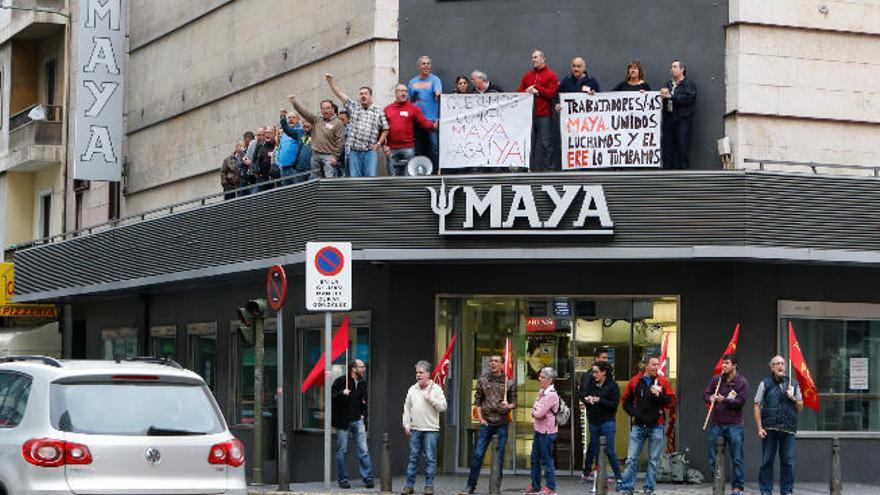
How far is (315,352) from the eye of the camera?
1047 inches

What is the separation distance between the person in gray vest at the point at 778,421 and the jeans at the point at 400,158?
20.8ft

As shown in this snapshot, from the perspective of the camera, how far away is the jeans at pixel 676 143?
23062 mm

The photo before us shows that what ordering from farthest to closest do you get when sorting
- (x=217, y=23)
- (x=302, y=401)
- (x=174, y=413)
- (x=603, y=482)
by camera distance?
(x=217, y=23), (x=302, y=401), (x=603, y=482), (x=174, y=413)

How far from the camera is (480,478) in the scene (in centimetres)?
2358

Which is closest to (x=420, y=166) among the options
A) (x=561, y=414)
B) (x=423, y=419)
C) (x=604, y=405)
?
(x=423, y=419)

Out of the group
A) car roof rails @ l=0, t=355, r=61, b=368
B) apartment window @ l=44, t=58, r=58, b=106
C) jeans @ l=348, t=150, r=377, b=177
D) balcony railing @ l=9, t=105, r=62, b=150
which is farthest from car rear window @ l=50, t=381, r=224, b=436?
apartment window @ l=44, t=58, r=58, b=106

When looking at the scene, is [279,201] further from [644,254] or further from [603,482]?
[603,482]

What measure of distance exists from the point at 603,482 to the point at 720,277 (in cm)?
454

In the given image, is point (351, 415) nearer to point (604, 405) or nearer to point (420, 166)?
point (604, 405)

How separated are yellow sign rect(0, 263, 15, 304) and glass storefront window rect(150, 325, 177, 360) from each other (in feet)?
16.8

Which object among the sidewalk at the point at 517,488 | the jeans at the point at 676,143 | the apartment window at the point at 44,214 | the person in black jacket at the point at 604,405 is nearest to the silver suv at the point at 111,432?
the sidewalk at the point at 517,488

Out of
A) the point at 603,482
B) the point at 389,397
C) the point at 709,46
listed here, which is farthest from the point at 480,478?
the point at 709,46

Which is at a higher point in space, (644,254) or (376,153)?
(376,153)

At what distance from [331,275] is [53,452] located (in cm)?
833
